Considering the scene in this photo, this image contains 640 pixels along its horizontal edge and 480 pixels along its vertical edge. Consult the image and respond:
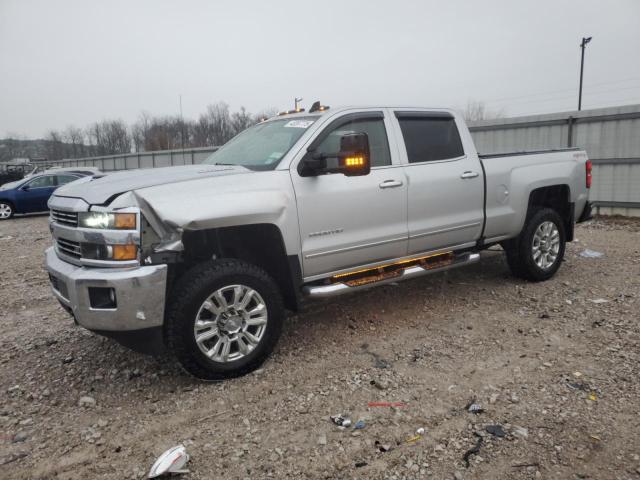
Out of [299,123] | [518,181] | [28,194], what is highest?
[299,123]

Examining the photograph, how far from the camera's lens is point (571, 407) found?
9.89 ft

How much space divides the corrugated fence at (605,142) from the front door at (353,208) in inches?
335

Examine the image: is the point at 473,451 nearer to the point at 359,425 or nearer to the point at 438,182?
the point at 359,425

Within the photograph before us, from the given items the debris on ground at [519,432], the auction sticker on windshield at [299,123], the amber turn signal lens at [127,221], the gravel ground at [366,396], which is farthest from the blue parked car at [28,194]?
the debris on ground at [519,432]

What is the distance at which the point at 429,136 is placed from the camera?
4684mm

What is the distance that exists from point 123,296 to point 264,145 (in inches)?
71.7

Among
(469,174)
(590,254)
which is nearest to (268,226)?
(469,174)

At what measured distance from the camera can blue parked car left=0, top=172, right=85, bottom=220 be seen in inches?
584

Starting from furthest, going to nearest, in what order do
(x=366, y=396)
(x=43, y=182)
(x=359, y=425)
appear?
(x=43, y=182) < (x=366, y=396) < (x=359, y=425)

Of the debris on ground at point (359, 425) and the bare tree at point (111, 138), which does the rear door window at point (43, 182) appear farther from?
the bare tree at point (111, 138)

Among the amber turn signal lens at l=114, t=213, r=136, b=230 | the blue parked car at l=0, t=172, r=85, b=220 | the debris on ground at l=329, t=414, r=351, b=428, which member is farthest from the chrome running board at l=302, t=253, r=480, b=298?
the blue parked car at l=0, t=172, r=85, b=220

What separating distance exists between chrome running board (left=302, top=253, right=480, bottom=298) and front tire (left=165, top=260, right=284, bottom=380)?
348 millimetres

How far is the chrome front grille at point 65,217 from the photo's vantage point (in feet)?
10.9

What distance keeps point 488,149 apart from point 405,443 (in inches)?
441
